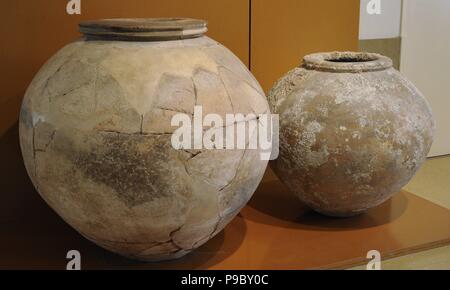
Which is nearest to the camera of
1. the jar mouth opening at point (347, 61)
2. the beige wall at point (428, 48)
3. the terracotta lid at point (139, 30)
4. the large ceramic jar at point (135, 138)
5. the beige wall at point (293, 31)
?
the large ceramic jar at point (135, 138)

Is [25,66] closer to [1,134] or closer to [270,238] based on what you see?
[1,134]

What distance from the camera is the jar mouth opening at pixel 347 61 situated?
6.33 feet

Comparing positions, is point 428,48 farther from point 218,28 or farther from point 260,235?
point 260,235

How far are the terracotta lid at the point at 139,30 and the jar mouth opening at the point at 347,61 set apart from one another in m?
0.49

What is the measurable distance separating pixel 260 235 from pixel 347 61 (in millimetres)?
691

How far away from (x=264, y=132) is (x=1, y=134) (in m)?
0.91

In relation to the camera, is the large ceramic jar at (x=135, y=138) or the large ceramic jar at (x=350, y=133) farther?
the large ceramic jar at (x=350, y=133)

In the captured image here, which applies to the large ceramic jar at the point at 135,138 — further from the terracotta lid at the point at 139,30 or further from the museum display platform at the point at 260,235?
the museum display platform at the point at 260,235

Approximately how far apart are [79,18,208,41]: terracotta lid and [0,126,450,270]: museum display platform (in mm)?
584

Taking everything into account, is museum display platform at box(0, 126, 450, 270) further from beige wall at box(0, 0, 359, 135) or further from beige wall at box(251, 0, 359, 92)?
beige wall at box(251, 0, 359, 92)

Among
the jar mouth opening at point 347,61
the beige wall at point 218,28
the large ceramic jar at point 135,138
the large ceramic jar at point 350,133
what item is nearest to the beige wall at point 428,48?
the beige wall at point 218,28

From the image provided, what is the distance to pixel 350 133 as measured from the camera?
1.82 m

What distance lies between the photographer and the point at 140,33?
1587mm

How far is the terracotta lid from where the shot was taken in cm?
159
